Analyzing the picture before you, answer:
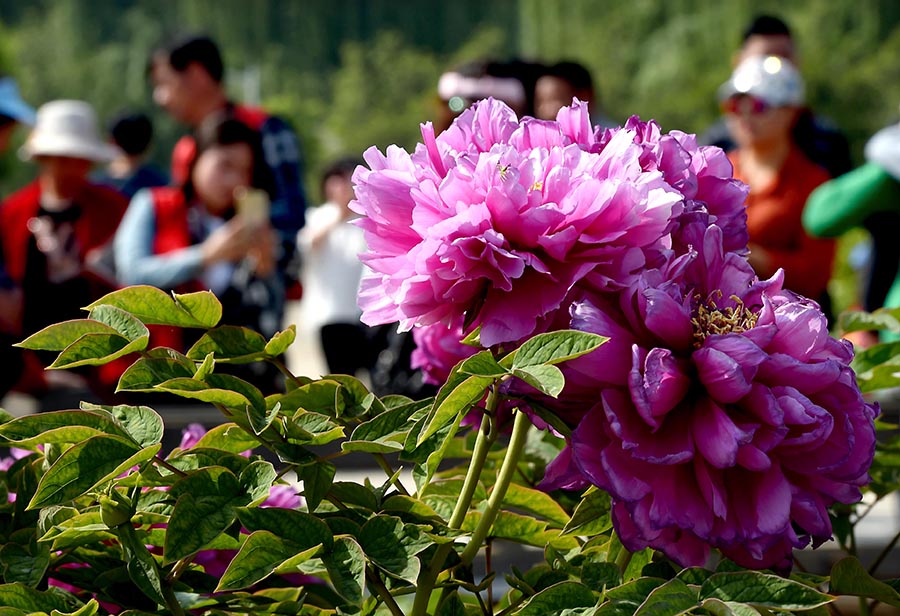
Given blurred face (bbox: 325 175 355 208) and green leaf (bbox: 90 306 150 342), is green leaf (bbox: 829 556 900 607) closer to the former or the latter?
green leaf (bbox: 90 306 150 342)

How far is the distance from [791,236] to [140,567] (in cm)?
336

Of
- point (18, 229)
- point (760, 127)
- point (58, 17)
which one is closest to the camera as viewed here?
point (760, 127)

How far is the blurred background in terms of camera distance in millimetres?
24453

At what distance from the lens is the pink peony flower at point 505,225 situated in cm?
79

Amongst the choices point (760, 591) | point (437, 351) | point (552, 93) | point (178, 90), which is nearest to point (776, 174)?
point (552, 93)

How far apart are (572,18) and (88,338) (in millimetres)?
33899

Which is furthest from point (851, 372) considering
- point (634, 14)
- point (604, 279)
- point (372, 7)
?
point (372, 7)

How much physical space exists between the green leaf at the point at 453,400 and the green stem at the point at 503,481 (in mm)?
50

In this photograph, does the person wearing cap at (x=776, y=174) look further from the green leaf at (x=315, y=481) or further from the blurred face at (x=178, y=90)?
the green leaf at (x=315, y=481)

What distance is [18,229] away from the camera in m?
4.41

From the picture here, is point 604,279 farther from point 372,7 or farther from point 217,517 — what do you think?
point 372,7

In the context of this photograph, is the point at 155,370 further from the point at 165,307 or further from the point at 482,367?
the point at 482,367

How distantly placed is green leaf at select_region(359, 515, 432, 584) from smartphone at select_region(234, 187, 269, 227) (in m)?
3.13

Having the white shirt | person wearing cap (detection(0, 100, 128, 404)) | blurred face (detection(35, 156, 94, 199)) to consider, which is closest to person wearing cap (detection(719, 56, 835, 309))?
the white shirt
